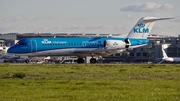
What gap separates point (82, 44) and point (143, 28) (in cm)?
1109

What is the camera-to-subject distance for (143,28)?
7956 centimetres

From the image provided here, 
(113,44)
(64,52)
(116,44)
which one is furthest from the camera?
(116,44)

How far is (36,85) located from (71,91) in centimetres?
389

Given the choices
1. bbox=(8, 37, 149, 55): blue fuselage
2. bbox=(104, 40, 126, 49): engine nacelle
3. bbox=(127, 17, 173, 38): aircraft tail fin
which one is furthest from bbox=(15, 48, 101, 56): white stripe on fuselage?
bbox=(127, 17, 173, 38): aircraft tail fin

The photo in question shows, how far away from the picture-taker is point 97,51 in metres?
75.8

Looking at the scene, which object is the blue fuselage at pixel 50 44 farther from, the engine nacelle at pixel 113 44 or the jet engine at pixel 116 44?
the jet engine at pixel 116 44

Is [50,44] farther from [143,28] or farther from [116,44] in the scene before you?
[143,28]

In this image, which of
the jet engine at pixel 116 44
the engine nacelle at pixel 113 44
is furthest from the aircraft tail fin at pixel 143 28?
the engine nacelle at pixel 113 44

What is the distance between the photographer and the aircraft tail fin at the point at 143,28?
3110 inches

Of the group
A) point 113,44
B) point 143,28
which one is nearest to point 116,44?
point 113,44

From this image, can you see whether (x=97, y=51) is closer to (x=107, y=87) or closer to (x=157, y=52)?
(x=107, y=87)

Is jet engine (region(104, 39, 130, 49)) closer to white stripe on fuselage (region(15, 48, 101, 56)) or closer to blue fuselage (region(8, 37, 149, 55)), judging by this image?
blue fuselage (region(8, 37, 149, 55))

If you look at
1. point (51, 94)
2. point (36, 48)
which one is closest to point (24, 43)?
point (36, 48)

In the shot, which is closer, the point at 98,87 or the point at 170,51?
the point at 98,87
